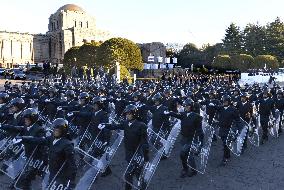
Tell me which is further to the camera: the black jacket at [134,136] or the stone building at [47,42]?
the stone building at [47,42]

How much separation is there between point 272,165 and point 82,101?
5.87 m

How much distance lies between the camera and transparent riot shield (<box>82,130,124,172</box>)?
9625 millimetres

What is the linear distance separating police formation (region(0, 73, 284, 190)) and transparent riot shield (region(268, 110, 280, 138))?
0.13 meters

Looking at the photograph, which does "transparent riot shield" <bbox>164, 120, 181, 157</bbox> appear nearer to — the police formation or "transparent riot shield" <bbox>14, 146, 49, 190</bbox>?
the police formation

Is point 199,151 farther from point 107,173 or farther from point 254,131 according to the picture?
point 254,131

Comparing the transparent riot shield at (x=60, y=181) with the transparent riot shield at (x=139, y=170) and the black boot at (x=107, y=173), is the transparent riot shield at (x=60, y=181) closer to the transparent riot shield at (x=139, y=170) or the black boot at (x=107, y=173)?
the transparent riot shield at (x=139, y=170)

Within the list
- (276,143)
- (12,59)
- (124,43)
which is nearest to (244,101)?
(276,143)

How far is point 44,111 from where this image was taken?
50.7ft

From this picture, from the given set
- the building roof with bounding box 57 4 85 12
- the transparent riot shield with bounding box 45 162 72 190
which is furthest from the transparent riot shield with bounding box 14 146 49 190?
the building roof with bounding box 57 4 85 12

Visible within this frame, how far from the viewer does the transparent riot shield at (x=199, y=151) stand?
11047 millimetres

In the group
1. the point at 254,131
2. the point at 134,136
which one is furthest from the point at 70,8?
the point at 134,136

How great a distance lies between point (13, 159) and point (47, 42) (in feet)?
308

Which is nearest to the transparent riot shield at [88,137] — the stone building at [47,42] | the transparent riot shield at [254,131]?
the transparent riot shield at [254,131]

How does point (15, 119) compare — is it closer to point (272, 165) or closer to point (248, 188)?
point (248, 188)
